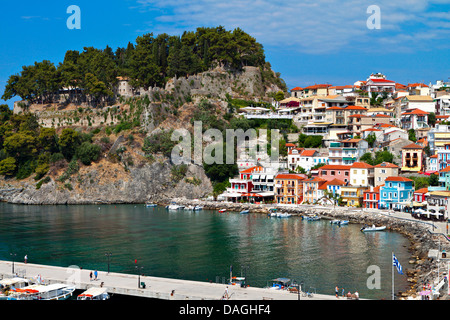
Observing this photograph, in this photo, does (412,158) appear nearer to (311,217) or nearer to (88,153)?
(311,217)

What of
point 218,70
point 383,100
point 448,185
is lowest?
point 448,185

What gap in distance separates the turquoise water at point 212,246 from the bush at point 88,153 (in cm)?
1357

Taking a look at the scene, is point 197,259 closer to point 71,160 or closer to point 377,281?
point 377,281

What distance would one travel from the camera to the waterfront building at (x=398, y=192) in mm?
47625

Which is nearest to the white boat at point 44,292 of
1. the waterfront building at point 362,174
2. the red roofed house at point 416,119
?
the waterfront building at point 362,174

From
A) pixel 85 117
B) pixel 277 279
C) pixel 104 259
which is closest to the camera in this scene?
pixel 277 279

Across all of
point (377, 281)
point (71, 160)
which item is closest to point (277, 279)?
point (377, 281)

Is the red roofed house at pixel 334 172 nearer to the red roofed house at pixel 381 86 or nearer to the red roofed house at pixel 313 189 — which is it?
the red roofed house at pixel 313 189

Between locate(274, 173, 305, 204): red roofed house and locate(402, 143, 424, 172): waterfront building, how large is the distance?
11.1 metres

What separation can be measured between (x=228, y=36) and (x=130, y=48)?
57.5 feet

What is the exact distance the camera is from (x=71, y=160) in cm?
6575

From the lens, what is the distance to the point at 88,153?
64.1 m

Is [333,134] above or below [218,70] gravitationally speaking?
below

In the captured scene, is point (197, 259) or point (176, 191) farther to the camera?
point (176, 191)
